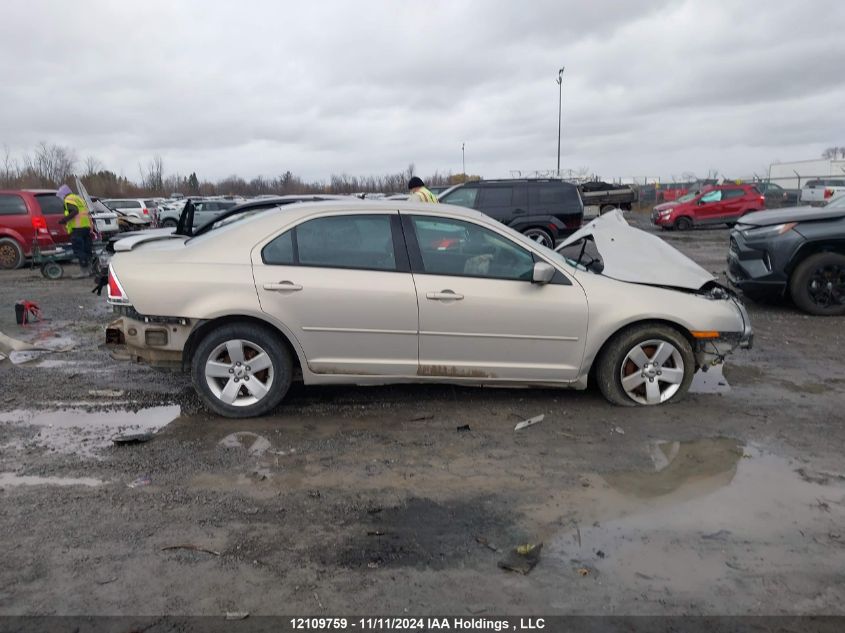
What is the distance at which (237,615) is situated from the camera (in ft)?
9.04

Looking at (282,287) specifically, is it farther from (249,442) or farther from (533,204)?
(533,204)

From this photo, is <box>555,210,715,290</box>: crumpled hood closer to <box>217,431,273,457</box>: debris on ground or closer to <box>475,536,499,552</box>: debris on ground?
<box>475,536,499,552</box>: debris on ground

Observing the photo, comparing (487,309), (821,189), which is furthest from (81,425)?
(821,189)

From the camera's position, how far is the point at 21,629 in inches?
104

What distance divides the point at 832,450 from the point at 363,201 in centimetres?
384

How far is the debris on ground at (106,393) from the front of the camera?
18.4ft

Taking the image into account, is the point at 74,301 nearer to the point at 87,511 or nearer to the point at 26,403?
the point at 26,403

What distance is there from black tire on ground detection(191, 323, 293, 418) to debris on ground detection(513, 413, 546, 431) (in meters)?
1.76

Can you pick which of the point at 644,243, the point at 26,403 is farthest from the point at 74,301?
the point at 644,243

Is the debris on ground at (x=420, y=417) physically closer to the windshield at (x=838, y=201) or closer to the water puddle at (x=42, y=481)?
the water puddle at (x=42, y=481)

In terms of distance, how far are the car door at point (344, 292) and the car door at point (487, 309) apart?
0.46ft

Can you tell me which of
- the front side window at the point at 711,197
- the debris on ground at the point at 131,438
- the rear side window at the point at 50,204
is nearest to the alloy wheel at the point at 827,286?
the debris on ground at the point at 131,438

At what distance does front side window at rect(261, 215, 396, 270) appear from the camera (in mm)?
4961

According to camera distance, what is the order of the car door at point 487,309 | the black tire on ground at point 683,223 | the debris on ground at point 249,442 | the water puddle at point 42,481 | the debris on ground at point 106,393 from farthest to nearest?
the black tire on ground at point 683,223
the debris on ground at point 106,393
the car door at point 487,309
the debris on ground at point 249,442
the water puddle at point 42,481
